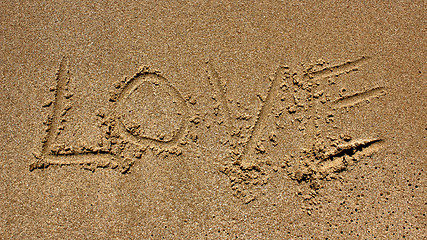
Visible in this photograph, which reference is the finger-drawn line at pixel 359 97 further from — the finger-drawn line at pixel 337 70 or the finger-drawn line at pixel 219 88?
the finger-drawn line at pixel 219 88

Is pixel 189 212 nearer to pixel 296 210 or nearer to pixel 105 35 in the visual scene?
pixel 296 210

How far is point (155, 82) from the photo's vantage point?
1391 millimetres

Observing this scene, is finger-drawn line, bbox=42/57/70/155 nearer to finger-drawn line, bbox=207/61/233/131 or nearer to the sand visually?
the sand

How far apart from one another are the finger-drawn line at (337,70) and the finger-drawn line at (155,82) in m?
0.64

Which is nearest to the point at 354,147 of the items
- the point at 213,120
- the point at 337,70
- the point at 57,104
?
the point at 337,70

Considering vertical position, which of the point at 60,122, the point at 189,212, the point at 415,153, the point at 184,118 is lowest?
the point at 189,212

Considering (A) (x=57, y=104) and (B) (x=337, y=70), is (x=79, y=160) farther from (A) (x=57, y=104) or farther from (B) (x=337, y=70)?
(B) (x=337, y=70)

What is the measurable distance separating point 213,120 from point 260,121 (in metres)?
0.23

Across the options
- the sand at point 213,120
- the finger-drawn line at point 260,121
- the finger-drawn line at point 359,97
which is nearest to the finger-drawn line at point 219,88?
the sand at point 213,120

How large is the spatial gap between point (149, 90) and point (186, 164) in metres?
0.42

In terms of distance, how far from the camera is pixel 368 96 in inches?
53.6

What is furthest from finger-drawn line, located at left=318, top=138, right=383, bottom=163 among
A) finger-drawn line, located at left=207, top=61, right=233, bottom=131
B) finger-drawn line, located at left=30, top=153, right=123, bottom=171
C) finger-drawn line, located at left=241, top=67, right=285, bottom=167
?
finger-drawn line, located at left=30, top=153, right=123, bottom=171

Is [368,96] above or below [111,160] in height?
above

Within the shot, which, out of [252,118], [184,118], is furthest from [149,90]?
[252,118]
